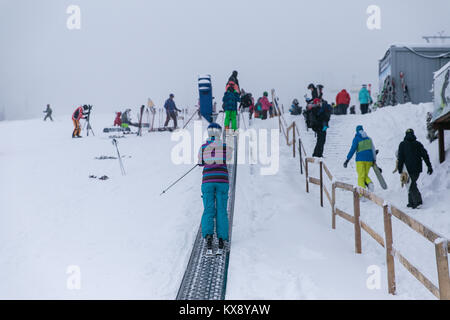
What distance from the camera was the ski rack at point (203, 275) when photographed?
4605mm

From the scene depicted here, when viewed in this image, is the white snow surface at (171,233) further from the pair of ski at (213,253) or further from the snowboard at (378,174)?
the snowboard at (378,174)

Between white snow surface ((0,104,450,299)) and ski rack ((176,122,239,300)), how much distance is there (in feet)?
0.45

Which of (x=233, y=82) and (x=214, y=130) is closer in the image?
(x=214, y=130)

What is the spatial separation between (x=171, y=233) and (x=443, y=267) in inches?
175

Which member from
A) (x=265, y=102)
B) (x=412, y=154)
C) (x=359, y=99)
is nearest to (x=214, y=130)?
(x=412, y=154)

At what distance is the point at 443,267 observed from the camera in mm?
3209

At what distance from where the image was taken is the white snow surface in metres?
4.91

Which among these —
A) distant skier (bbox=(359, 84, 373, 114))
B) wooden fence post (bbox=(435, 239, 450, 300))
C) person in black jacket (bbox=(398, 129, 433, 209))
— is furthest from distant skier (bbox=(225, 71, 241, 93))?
wooden fence post (bbox=(435, 239, 450, 300))

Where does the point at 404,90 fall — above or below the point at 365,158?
above

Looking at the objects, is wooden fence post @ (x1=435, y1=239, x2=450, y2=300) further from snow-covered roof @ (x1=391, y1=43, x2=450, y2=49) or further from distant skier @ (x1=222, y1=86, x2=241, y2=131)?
snow-covered roof @ (x1=391, y1=43, x2=450, y2=49)

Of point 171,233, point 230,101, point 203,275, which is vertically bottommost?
point 203,275

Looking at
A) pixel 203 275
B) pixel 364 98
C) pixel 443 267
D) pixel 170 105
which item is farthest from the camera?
pixel 170 105

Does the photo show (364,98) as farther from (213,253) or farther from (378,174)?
(213,253)
